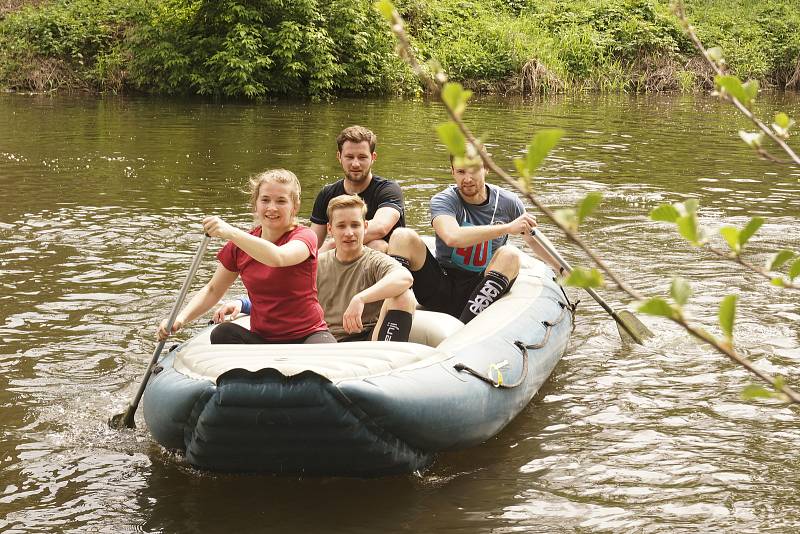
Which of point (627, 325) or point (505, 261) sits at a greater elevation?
point (505, 261)

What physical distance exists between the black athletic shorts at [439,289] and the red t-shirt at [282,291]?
3.54ft

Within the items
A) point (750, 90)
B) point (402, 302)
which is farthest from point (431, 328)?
point (750, 90)

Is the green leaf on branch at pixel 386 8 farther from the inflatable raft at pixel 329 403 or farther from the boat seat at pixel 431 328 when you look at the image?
the boat seat at pixel 431 328

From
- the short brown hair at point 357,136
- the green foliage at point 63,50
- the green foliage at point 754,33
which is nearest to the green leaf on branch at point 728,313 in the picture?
the short brown hair at point 357,136

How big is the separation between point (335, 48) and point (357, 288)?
15576mm

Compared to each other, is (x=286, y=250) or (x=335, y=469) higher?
(x=286, y=250)

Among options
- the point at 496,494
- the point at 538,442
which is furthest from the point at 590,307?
the point at 496,494

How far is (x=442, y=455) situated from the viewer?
4.21m

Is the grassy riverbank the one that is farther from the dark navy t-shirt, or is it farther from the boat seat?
the boat seat

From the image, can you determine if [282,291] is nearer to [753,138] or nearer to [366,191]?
[366,191]

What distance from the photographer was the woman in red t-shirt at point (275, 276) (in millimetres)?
4035

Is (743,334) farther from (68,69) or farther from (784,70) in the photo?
(784,70)

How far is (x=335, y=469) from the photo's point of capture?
366cm

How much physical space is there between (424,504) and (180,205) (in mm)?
6299
